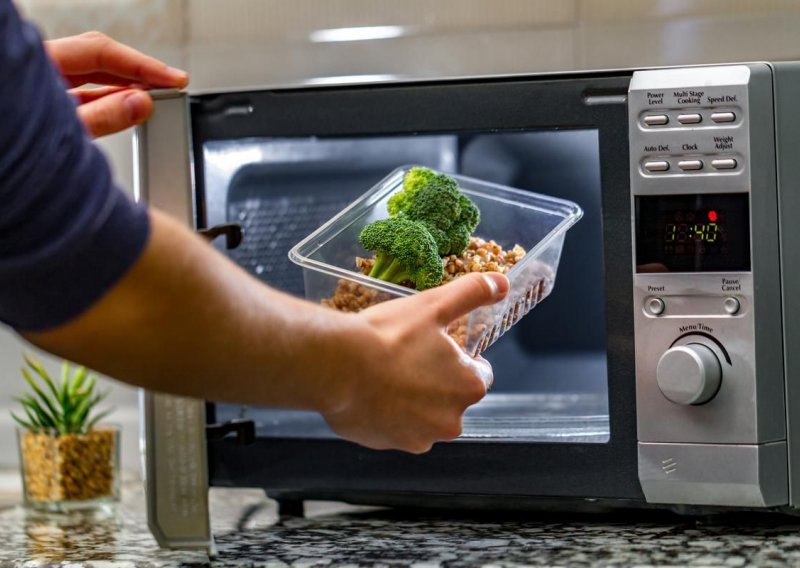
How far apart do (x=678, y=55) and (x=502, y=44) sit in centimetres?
21

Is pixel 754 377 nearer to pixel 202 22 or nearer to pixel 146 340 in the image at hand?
pixel 146 340

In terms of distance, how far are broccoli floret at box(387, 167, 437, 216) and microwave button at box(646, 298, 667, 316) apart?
0.73 feet

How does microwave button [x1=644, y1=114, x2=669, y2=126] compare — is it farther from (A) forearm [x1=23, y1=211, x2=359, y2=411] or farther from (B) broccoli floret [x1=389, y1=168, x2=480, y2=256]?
(A) forearm [x1=23, y1=211, x2=359, y2=411]

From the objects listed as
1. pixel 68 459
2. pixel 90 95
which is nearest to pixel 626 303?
pixel 90 95

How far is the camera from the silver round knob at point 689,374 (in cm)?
91

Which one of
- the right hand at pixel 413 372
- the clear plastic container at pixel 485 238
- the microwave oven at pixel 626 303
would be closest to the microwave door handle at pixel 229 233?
the microwave oven at pixel 626 303

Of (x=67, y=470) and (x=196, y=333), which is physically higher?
(x=196, y=333)

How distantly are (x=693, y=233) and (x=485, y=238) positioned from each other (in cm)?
20

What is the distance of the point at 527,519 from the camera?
109cm

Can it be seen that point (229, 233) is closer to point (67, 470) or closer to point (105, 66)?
point (105, 66)

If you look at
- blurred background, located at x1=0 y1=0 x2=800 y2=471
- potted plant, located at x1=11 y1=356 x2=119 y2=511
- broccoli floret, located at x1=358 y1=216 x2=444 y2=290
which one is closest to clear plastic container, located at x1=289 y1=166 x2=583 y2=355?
broccoli floret, located at x1=358 y1=216 x2=444 y2=290

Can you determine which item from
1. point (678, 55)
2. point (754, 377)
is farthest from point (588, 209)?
point (754, 377)

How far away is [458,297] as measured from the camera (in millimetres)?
846

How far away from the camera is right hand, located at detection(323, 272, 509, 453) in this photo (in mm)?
774
